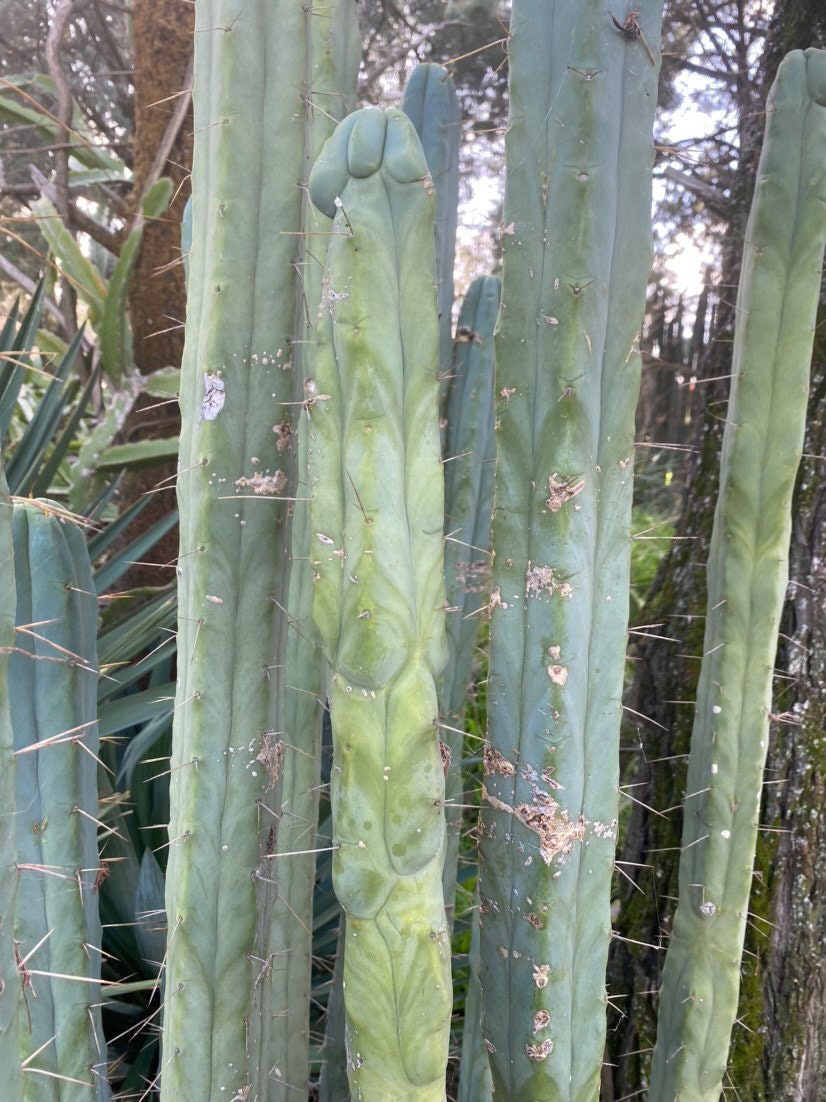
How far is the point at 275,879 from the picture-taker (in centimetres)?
133

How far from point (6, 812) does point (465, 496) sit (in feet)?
3.77

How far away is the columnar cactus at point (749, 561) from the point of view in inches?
54.4

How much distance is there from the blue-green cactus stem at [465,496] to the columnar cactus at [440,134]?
0.52 ft

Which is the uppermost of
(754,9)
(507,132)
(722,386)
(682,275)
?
(754,9)

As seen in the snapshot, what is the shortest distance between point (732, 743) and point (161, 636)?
157cm

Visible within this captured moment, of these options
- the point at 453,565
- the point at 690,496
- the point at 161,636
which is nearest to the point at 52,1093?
the point at 453,565

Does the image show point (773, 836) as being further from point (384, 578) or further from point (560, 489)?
point (384, 578)

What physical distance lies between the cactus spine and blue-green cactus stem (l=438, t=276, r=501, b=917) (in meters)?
0.95

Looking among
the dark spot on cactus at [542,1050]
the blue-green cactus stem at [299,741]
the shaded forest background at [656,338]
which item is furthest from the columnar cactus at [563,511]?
the blue-green cactus stem at [299,741]

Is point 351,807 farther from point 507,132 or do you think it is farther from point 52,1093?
point 507,132

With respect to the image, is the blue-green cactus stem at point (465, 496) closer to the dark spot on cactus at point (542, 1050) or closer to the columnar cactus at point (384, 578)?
the dark spot on cactus at point (542, 1050)

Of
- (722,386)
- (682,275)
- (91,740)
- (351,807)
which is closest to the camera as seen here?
(351,807)

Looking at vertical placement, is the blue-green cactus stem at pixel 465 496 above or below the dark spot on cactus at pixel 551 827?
above

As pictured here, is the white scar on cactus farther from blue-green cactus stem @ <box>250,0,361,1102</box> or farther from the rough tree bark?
the rough tree bark
